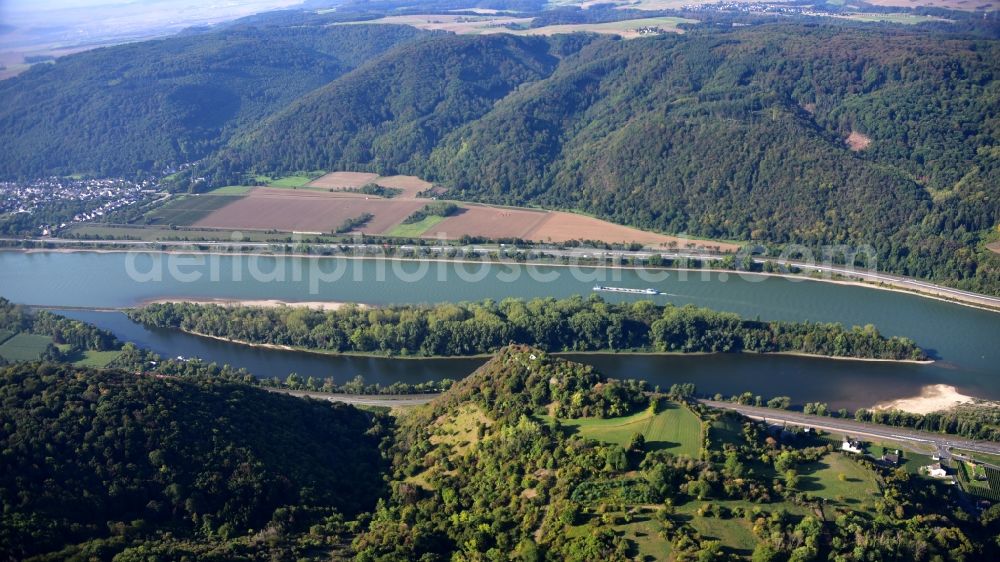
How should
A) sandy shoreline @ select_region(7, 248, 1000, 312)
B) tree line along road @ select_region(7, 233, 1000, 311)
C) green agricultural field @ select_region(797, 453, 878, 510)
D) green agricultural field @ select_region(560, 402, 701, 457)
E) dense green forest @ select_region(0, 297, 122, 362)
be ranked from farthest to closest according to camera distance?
1. tree line along road @ select_region(7, 233, 1000, 311)
2. sandy shoreline @ select_region(7, 248, 1000, 312)
3. dense green forest @ select_region(0, 297, 122, 362)
4. green agricultural field @ select_region(560, 402, 701, 457)
5. green agricultural field @ select_region(797, 453, 878, 510)

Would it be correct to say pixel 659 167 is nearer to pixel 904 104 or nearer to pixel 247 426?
pixel 904 104

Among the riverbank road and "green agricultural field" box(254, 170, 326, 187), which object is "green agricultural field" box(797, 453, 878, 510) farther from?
"green agricultural field" box(254, 170, 326, 187)

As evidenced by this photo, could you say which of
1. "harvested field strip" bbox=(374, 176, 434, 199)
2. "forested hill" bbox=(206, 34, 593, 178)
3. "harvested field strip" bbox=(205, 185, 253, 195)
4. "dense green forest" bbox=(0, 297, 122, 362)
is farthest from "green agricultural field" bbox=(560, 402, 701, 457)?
"harvested field strip" bbox=(205, 185, 253, 195)

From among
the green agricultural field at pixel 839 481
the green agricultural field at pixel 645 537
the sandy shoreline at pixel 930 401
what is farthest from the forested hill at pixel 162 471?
the sandy shoreline at pixel 930 401

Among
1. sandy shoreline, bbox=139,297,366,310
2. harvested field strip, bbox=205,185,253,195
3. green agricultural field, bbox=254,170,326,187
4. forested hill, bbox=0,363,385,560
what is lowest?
sandy shoreline, bbox=139,297,366,310

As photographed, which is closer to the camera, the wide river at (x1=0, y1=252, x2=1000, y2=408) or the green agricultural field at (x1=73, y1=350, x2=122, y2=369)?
the wide river at (x1=0, y1=252, x2=1000, y2=408)

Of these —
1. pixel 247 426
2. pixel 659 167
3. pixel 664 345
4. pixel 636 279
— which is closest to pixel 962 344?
pixel 664 345
